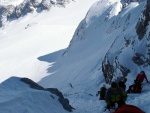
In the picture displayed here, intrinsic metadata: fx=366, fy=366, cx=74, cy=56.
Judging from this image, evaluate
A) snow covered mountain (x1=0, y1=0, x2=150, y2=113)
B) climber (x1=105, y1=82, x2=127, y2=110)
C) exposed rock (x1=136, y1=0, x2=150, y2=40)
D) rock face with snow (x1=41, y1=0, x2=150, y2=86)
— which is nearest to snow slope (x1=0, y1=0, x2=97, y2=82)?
snow covered mountain (x1=0, y1=0, x2=150, y2=113)

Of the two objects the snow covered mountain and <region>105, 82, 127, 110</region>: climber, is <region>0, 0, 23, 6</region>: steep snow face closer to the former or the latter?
the snow covered mountain

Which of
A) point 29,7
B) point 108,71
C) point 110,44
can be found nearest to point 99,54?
point 110,44

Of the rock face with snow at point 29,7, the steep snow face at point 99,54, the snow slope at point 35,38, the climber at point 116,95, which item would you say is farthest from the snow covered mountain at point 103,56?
the rock face with snow at point 29,7

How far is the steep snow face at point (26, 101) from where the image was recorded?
17391mm

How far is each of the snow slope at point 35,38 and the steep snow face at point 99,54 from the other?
849 centimetres

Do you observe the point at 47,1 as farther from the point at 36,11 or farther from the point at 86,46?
the point at 86,46

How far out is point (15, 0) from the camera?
181250 mm

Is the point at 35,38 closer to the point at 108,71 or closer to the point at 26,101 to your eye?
the point at 108,71

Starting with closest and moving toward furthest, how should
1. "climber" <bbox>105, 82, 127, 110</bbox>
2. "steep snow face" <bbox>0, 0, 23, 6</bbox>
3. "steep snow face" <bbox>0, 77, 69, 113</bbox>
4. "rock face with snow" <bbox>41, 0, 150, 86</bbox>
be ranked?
1. "climber" <bbox>105, 82, 127, 110</bbox>
2. "steep snow face" <bbox>0, 77, 69, 113</bbox>
3. "rock face with snow" <bbox>41, 0, 150, 86</bbox>
4. "steep snow face" <bbox>0, 0, 23, 6</bbox>

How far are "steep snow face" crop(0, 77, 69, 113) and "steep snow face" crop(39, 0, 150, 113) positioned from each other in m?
2.23

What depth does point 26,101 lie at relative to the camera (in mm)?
18484

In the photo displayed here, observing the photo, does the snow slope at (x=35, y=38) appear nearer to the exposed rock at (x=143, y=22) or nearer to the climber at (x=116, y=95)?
the exposed rock at (x=143, y=22)

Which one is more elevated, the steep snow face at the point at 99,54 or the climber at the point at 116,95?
the climber at the point at 116,95

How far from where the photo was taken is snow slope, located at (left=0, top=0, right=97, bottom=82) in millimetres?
92750
